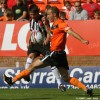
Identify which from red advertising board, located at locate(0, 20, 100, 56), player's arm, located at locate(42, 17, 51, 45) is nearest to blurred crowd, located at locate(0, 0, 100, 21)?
red advertising board, located at locate(0, 20, 100, 56)

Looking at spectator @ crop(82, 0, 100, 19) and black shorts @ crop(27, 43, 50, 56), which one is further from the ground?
black shorts @ crop(27, 43, 50, 56)

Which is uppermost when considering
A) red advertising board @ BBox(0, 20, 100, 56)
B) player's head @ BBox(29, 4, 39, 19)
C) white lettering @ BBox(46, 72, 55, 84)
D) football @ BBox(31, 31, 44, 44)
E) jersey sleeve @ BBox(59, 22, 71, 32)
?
jersey sleeve @ BBox(59, 22, 71, 32)

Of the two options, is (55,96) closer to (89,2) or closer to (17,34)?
(17,34)

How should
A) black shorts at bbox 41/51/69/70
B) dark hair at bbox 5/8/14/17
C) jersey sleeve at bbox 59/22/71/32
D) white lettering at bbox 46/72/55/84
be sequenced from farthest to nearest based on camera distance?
dark hair at bbox 5/8/14/17 < white lettering at bbox 46/72/55/84 < black shorts at bbox 41/51/69/70 < jersey sleeve at bbox 59/22/71/32

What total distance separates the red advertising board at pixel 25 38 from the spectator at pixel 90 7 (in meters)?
1.61

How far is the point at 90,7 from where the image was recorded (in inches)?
763

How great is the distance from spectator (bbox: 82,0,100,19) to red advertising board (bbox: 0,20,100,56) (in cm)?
161

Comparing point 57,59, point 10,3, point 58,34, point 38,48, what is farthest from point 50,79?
point 10,3

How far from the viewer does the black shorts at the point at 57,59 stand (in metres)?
13.0

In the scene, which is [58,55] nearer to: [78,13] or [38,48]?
[38,48]

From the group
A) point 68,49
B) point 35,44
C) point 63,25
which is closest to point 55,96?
point 63,25

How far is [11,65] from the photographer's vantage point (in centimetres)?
1797

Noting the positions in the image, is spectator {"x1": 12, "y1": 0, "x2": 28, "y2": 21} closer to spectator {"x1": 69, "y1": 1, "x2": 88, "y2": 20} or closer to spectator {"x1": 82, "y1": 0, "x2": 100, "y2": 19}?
spectator {"x1": 69, "y1": 1, "x2": 88, "y2": 20}

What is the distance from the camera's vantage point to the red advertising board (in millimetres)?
17531
